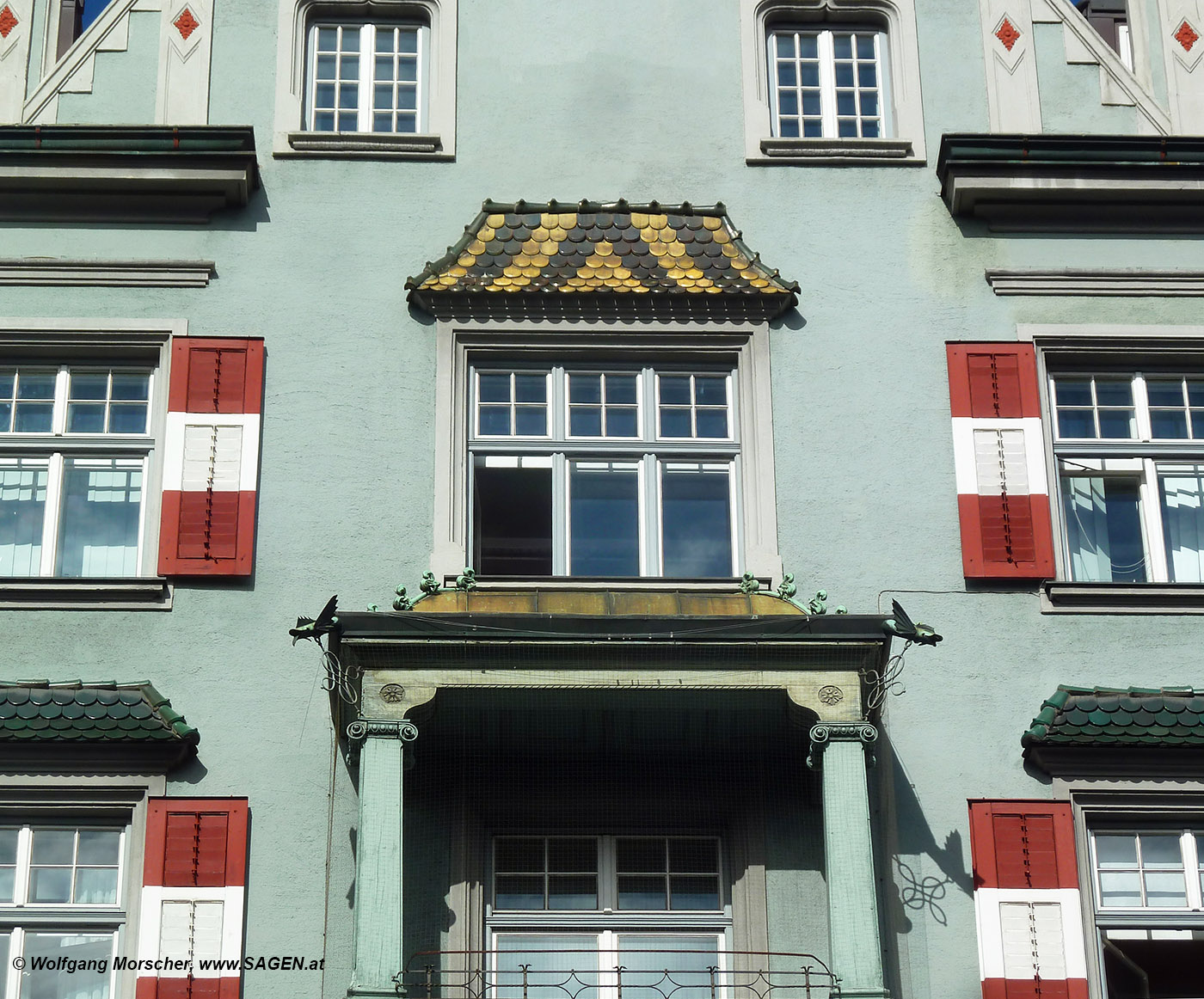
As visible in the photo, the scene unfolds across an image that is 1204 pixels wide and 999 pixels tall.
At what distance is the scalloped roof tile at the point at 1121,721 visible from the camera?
39.6 ft

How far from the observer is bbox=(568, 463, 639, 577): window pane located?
12891 mm

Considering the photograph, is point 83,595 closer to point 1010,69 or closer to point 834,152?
point 834,152

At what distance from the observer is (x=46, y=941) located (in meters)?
11.7

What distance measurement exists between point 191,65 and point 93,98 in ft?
2.26

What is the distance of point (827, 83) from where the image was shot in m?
14.8

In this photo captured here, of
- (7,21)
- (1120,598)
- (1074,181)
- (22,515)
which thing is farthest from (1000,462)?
(7,21)

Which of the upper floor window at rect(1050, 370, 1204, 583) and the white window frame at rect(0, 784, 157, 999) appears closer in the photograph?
the white window frame at rect(0, 784, 157, 999)

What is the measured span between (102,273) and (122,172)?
69cm

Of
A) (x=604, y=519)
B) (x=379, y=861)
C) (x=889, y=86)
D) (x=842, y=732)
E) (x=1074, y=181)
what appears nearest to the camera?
(x=379, y=861)

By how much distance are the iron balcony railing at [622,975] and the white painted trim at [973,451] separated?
316 cm

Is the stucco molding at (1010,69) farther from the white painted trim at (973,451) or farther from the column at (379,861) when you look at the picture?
the column at (379,861)

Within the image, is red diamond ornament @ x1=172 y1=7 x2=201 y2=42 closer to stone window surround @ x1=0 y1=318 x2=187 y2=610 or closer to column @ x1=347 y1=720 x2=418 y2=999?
stone window surround @ x1=0 y1=318 x2=187 y2=610

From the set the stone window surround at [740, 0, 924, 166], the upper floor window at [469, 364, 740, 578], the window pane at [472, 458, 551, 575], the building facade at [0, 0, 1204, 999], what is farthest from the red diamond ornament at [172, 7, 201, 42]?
the window pane at [472, 458, 551, 575]

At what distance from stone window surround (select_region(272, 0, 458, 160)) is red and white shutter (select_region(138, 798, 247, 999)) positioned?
463 centimetres
